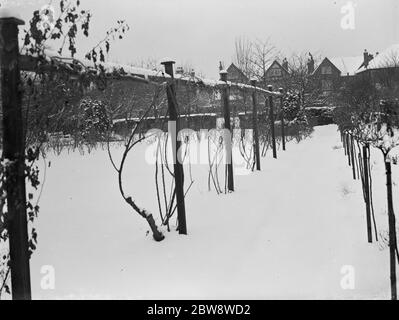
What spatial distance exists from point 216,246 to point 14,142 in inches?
86.4

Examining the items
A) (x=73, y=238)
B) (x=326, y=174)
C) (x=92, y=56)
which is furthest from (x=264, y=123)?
(x=92, y=56)

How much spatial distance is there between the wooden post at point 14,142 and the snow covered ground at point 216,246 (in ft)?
2.74

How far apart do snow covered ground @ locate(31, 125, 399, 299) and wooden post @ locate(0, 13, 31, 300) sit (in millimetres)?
836

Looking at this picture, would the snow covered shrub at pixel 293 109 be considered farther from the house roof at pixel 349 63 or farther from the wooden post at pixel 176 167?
the house roof at pixel 349 63

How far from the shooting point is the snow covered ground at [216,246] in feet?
9.71

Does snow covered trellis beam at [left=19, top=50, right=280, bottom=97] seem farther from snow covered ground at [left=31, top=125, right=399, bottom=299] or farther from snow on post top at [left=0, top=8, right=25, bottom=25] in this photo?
snow covered ground at [left=31, top=125, right=399, bottom=299]

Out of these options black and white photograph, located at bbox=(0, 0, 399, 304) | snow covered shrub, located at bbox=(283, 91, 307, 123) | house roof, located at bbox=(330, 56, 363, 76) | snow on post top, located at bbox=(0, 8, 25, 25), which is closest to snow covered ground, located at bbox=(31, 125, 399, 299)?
black and white photograph, located at bbox=(0, 0, 399, 304)

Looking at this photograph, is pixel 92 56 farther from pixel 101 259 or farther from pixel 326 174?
pixel 326 174

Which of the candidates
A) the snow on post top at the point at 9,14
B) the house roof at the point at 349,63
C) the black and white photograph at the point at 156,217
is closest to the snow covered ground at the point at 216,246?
the black and white photograph at the point at 156,217

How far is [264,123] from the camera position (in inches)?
528

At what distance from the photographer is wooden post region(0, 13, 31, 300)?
2023mm

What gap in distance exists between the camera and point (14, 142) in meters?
2.05

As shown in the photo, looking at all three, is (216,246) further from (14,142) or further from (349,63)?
(349,63)
